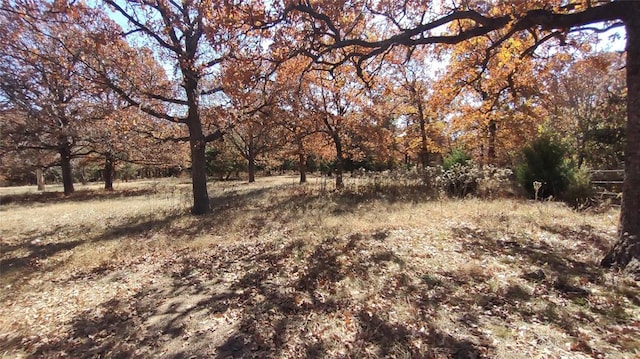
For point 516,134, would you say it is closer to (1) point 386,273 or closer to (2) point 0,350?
(1) point 386,273

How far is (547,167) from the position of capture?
1140 centimetres

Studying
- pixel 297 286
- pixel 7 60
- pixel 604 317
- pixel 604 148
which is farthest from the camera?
pixel 604 148

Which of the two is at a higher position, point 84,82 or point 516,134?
point 84,82

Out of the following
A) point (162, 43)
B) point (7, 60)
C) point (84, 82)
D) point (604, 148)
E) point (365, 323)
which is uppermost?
point (7, 60)

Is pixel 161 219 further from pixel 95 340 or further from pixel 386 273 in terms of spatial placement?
pixel 386 273

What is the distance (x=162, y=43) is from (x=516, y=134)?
17.1 metres

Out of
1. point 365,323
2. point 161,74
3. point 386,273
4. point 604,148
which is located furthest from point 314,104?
point 604,148

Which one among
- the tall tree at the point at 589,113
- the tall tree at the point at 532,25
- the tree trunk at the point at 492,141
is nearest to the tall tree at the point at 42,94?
the tall tree at the point at 532,25

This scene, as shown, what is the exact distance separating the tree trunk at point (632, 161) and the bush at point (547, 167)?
718 cm

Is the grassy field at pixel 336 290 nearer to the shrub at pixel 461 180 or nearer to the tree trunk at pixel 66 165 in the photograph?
the shrub at pixel 461 180

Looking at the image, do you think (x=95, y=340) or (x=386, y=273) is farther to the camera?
(x=386, y=273)

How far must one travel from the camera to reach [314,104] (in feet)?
57.9

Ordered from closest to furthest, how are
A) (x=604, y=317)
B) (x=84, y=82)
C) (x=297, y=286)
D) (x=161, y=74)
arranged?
(x=604, y=317)
(x=297, y=286)
(x=84, y=82)
(x=161, y=74)

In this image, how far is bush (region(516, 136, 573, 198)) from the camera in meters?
11.2
